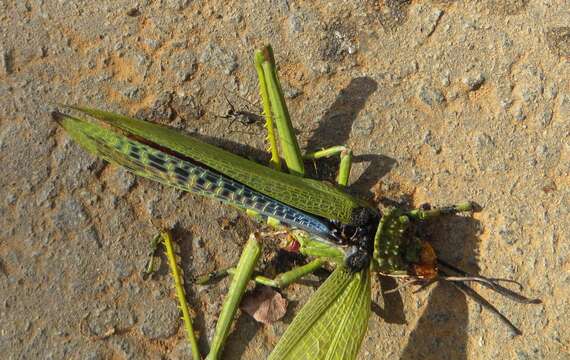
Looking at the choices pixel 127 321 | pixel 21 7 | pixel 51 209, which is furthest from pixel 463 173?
pixel 21 7

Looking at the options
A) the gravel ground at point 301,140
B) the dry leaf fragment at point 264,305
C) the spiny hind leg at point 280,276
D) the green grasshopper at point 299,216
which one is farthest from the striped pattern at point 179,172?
the dry leaf fragment at point 264,305

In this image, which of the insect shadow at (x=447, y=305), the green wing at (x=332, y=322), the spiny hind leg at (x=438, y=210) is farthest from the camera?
the insect shadow at (x=447, y=305)

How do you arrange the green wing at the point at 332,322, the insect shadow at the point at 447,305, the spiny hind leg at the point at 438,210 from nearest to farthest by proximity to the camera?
1. the green wing at the point at 332,322
2. the spiny hind leg at the point at 438,210
3. the insect shadow at the point at 447,305

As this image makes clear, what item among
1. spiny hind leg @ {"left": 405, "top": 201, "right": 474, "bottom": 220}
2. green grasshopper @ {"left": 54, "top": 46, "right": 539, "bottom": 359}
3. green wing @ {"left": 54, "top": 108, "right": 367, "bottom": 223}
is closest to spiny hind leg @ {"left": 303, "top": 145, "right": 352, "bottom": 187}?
green grasshopper @ {"left": 54, "top": 46, "right": 539, "bottom": 359}

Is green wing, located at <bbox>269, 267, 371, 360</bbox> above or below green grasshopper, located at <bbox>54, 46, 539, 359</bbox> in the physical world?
below

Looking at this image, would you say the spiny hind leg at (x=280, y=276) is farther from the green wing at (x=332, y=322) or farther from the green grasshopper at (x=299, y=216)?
the green wing at (x=332, y=322)

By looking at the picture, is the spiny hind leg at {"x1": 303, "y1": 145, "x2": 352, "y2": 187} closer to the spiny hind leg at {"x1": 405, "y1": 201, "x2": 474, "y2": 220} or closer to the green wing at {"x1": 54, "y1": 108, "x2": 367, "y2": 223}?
the green wing at {"x1": 54, "y1": 108, "x2": 367, "y2": 223}
